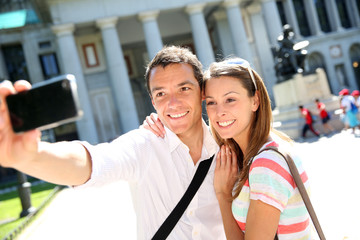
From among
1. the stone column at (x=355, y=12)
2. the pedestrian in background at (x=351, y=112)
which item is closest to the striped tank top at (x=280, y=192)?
the pedestrian in background at (x=351, y=112)

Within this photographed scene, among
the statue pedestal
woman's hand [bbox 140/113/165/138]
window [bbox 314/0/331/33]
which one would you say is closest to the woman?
woman's hand [bbox 140/113/165/138]

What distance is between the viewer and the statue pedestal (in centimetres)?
1471

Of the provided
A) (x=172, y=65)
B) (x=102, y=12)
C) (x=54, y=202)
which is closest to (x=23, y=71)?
(x=102, y=12)

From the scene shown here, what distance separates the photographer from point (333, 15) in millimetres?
37188

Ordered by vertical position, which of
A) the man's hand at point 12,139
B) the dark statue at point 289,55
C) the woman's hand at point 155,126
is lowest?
the woman's hand at point 155,126

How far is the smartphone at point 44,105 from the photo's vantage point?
1047mm

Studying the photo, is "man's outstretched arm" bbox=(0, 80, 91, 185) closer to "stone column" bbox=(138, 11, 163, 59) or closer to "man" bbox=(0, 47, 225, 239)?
"man" bbox=(0, 47, 225, 239)

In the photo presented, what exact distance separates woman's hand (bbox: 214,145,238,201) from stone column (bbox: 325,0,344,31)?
133ft

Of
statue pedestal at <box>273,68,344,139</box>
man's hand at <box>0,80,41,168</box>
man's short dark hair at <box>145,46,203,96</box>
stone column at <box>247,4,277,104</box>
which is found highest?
→ stone column at <box>247,4,277,104</box>

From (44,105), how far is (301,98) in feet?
51.5

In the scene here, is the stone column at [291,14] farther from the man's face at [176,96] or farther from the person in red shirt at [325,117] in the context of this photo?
the man's face at [176,96]

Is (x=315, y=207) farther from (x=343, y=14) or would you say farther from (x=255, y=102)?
(x=343, y=14)

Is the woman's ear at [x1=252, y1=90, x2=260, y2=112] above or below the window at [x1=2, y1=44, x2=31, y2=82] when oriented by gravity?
below

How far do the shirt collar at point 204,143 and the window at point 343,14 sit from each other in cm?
4217
